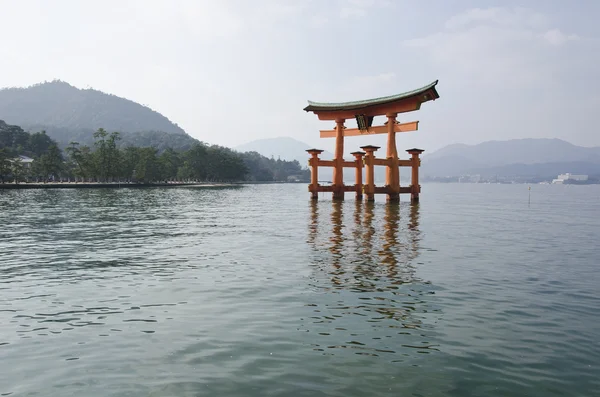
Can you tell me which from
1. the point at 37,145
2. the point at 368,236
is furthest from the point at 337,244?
the point at 37,145

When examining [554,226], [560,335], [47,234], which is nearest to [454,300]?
[560,335]

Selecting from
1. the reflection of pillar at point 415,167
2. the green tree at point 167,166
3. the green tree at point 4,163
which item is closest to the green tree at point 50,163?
the green tree at point 4,163

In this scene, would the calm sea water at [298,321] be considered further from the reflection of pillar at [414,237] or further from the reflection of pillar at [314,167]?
the reflection of pillar at [314,167]

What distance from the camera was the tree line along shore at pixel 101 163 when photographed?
85562 mm

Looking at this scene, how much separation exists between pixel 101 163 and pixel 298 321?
303ft

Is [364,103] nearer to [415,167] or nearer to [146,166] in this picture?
[415,167]

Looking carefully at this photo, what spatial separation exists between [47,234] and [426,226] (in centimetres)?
1862

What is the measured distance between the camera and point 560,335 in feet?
22.7

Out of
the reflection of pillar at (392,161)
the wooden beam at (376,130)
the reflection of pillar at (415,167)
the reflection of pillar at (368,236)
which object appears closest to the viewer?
the reflection of pillar at (368,236)

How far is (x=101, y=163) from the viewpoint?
3543 inches

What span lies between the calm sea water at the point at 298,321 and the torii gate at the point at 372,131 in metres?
26.2

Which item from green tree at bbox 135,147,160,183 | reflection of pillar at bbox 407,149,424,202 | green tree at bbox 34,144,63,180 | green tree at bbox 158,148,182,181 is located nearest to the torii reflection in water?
reflection of pillar at bbox 407,149,424,202

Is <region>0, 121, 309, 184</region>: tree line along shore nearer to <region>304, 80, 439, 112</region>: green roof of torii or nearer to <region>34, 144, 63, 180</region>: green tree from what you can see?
<region>34, 144, 63, 180</region>: green tree

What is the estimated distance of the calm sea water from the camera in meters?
5.29
